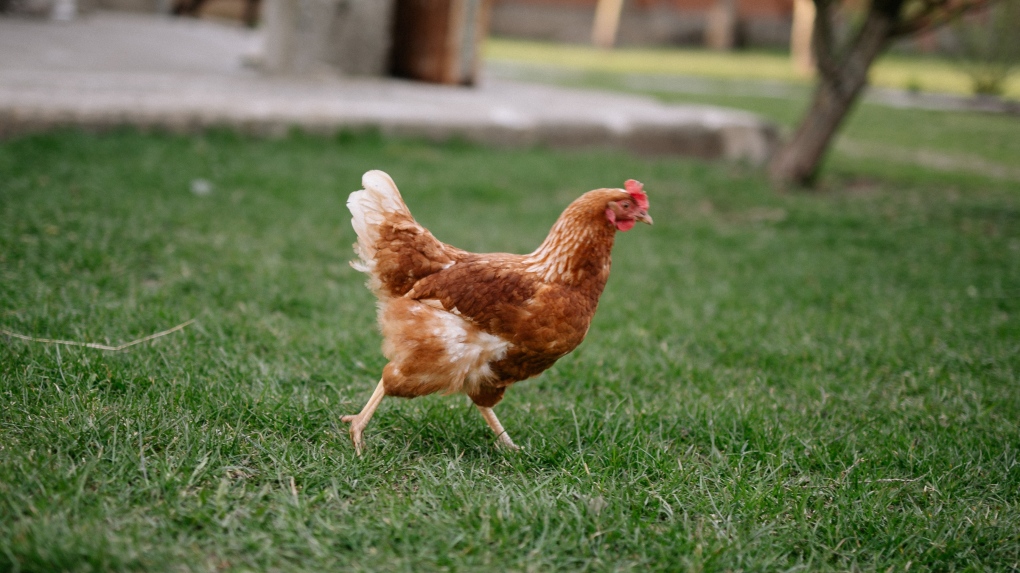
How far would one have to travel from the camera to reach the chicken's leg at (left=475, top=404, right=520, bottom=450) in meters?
2.87

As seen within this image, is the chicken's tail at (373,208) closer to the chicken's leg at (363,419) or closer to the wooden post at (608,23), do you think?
the chicken's leg at (363,419)

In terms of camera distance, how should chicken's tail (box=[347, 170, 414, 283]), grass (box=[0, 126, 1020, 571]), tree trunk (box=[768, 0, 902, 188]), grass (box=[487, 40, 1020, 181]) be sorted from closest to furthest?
grass (box=[0, 126, 1020, 571]) → chicken's tail (box=[347, 170, 414, 283]) → tree trunk (box=[768, 0, 902, 188]) → grass (box=[487, 40, 1020, 181])

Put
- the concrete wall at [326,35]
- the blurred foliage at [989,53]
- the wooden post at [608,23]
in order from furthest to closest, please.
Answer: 1. the wooden post at [608,23]
2. the blurred foliage at [989,53]
3. the concrete wall at [326,35]

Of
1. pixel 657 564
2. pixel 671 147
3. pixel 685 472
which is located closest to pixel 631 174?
pixel 671 147

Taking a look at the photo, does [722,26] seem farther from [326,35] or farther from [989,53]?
[326,35]

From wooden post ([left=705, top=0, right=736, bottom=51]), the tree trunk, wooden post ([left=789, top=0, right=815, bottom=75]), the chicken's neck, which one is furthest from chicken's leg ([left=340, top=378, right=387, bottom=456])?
wooden post ([left=705, top=0, right=736, bottom=51])

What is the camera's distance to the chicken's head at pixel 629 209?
2.76 metres

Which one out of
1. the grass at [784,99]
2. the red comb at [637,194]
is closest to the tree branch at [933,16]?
the grass at [784,99]

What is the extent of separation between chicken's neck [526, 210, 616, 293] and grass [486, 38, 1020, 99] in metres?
16.2

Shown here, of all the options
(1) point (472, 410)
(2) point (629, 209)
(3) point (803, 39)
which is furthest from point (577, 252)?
(3) point (803, 39)

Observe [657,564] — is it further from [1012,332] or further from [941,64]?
[941,64]

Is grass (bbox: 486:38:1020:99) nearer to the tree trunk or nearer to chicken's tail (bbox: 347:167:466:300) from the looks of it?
the tree trunk

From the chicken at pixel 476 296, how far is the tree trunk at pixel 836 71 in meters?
5.29

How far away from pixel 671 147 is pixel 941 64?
62.5ft
